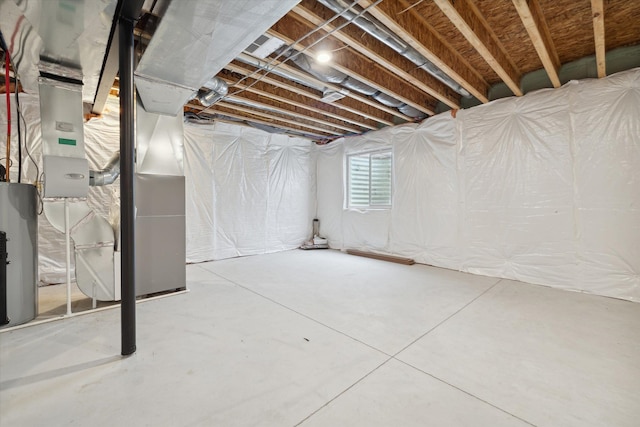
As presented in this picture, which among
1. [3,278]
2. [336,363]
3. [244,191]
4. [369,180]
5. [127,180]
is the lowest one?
[336,363]

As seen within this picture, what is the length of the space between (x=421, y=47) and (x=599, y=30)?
4.19ft

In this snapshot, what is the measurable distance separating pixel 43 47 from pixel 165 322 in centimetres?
216

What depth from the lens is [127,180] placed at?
1702mm

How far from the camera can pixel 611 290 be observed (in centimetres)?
282

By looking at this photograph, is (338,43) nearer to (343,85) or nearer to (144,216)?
(343,85)

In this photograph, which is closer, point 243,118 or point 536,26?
point 536,26

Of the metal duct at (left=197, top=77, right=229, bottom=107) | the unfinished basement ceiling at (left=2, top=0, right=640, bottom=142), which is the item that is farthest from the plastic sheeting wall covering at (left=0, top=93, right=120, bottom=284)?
the metal duct at (left=197, top=77, right=229, bottom=107)

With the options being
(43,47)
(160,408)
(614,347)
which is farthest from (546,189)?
(43,47)

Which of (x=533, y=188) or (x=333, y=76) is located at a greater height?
(x=333, y=76)

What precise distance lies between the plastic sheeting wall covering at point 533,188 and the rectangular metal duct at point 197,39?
3.23 metres

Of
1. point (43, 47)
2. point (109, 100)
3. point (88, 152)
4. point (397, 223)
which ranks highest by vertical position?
point (109, 100)

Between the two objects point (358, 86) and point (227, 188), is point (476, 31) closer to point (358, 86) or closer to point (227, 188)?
point (358, 86)

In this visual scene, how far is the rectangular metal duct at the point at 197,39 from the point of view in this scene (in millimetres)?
1416

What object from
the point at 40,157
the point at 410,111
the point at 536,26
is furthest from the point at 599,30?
the point at 40,157
